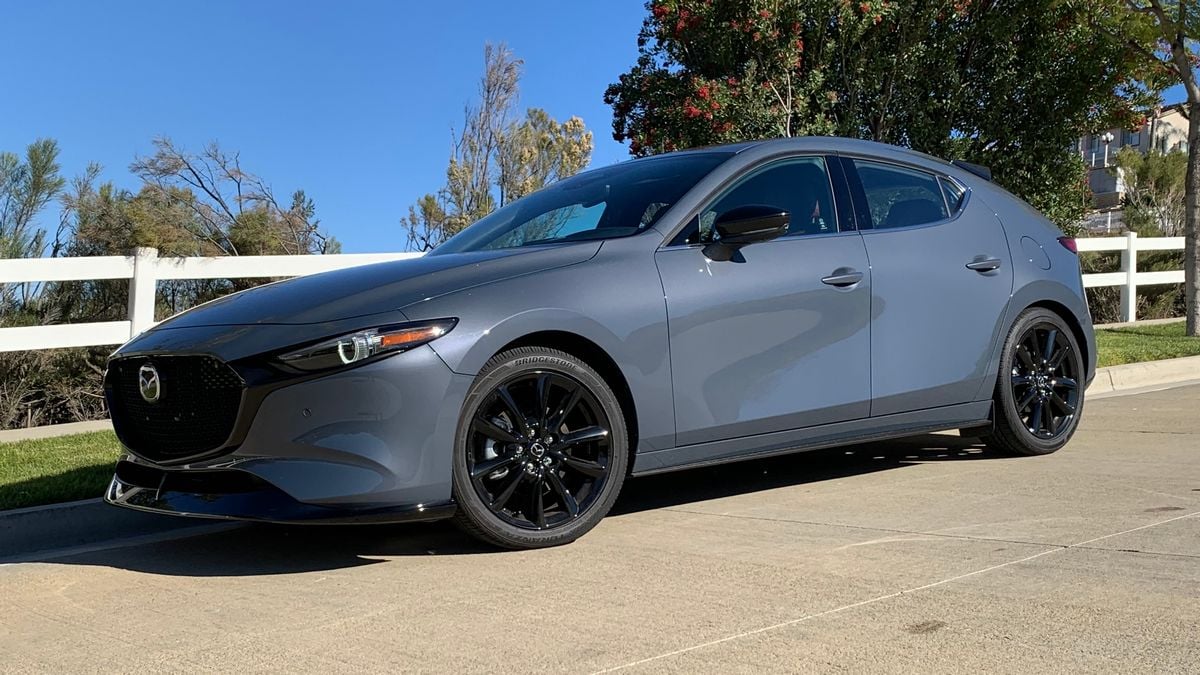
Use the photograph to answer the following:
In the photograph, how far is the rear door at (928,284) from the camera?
18.2 ft

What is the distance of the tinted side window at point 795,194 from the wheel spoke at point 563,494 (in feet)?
4.91

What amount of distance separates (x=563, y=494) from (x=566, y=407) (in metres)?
0.34

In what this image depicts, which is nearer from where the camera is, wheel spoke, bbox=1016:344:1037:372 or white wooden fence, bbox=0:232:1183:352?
wheel spoke, bbox=1016:344:1037:372

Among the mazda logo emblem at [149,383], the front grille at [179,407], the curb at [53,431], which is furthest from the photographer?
the curb at [53,431]

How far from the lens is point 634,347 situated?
4684 millimetres

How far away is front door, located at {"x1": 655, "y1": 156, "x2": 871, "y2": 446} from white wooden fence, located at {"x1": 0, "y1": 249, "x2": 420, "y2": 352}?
312 cm

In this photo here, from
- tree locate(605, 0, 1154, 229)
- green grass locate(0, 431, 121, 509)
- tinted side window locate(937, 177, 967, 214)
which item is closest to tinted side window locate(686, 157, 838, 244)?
tinted side window locate(937, 177, 967, 214)

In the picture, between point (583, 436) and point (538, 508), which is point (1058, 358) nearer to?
point (583, 436)

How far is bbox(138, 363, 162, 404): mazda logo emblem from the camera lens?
4.48m

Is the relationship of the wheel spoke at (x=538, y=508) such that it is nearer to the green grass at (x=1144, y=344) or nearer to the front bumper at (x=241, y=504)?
the front bumper at (x=241, y=504)

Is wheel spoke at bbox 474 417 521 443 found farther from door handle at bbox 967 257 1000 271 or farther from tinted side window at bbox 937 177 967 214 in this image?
tinted side window at bbox 937 177 967 214

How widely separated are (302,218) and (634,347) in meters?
11.3

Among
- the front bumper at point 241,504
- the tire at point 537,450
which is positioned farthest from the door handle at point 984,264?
the front bumper at point 241,504

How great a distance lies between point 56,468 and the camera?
249 inches
